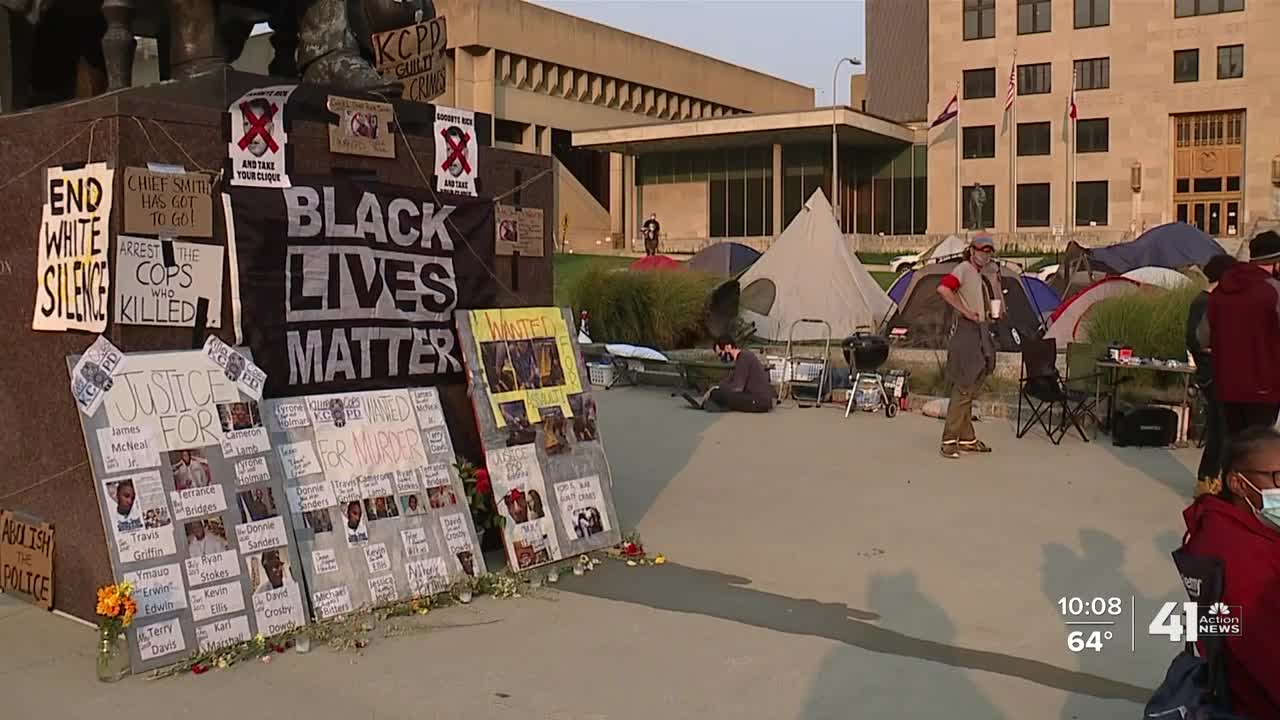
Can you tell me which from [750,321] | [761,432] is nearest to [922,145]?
[750,321]

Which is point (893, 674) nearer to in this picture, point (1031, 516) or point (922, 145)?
point (1031, 516)

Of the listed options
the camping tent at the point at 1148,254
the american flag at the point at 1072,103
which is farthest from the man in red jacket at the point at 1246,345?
the american flag at the point at 1072,103

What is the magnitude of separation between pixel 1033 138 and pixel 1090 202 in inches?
160

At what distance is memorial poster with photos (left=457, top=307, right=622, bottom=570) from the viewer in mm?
6547

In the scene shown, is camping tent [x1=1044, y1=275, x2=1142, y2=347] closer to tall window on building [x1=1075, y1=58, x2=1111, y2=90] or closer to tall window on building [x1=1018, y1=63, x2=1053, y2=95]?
tall window on building [x1=1075, y1=58, x2=1111, y2=90]

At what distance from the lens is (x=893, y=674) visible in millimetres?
4977

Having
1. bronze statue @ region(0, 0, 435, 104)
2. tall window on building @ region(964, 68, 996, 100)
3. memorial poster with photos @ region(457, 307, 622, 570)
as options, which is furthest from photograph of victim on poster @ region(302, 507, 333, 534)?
tall window on building @ region(964, 68, 996, 100)

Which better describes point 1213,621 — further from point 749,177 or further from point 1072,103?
point 749,177

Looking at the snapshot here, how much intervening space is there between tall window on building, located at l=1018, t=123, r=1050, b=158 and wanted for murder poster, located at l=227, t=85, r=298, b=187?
5388cm

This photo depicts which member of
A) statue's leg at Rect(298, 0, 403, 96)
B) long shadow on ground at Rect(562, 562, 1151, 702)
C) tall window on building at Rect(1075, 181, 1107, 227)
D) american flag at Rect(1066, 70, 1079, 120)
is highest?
american flag at Rect(1066, 70, 1079, 120)

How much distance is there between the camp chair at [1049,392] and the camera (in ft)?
39.8

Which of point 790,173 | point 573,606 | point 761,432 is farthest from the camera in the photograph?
point 790,173

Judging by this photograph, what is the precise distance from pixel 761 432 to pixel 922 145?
4800 cm

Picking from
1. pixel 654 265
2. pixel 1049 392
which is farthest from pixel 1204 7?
pixel 1049 392
